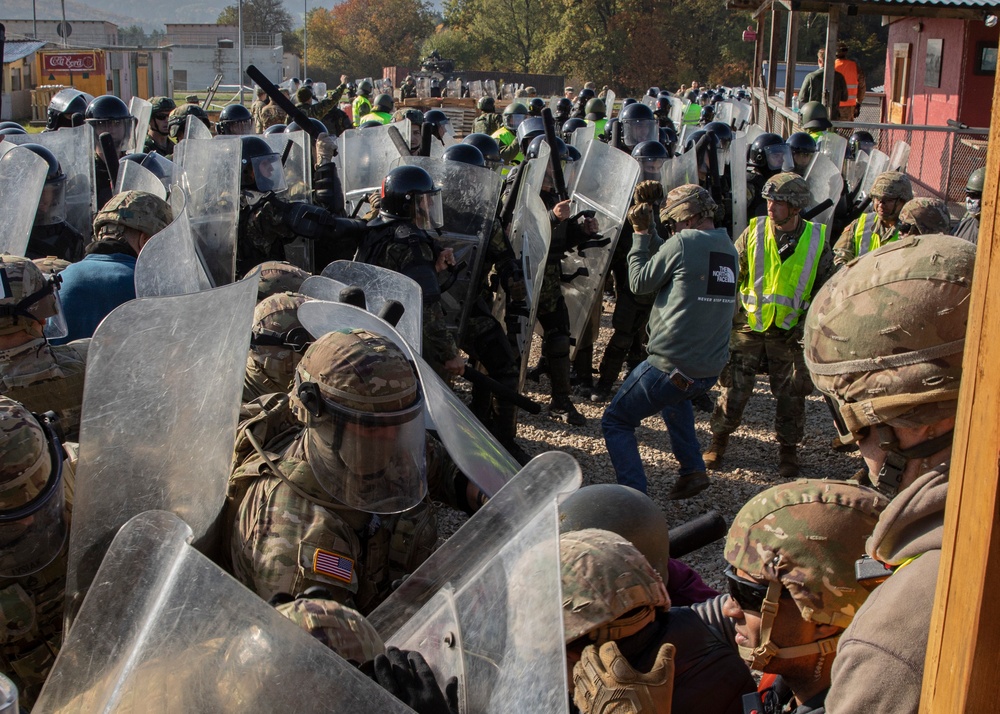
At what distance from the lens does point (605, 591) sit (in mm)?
2041

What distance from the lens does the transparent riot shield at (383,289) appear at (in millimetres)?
3539

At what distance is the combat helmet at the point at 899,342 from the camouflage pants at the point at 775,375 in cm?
412

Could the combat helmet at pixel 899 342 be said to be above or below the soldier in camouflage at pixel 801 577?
above

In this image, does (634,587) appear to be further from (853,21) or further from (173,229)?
(853,21)

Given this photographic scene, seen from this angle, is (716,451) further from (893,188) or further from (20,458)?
(20,458)

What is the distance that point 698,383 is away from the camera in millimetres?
5312

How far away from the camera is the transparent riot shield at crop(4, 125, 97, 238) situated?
663 cm

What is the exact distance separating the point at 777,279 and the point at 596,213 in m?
1.68

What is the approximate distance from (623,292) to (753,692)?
18.3ft

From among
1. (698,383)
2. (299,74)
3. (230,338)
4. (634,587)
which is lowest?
(698,383)

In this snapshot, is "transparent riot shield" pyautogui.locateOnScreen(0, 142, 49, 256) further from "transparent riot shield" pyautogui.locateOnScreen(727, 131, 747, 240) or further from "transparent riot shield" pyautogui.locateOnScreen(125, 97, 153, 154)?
"transparent riot shield" pyautogui.locateOnScreen(727, 131, 747, 240)

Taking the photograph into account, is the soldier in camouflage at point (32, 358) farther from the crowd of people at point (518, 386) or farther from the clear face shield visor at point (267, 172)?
the clear face shield visor at point (267, 172)

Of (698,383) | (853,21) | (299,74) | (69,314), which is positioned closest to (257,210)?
(69,314)

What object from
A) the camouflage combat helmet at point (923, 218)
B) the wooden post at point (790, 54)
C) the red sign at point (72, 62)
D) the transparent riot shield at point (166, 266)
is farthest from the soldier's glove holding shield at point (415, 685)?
the red sign at point (72, 62)
